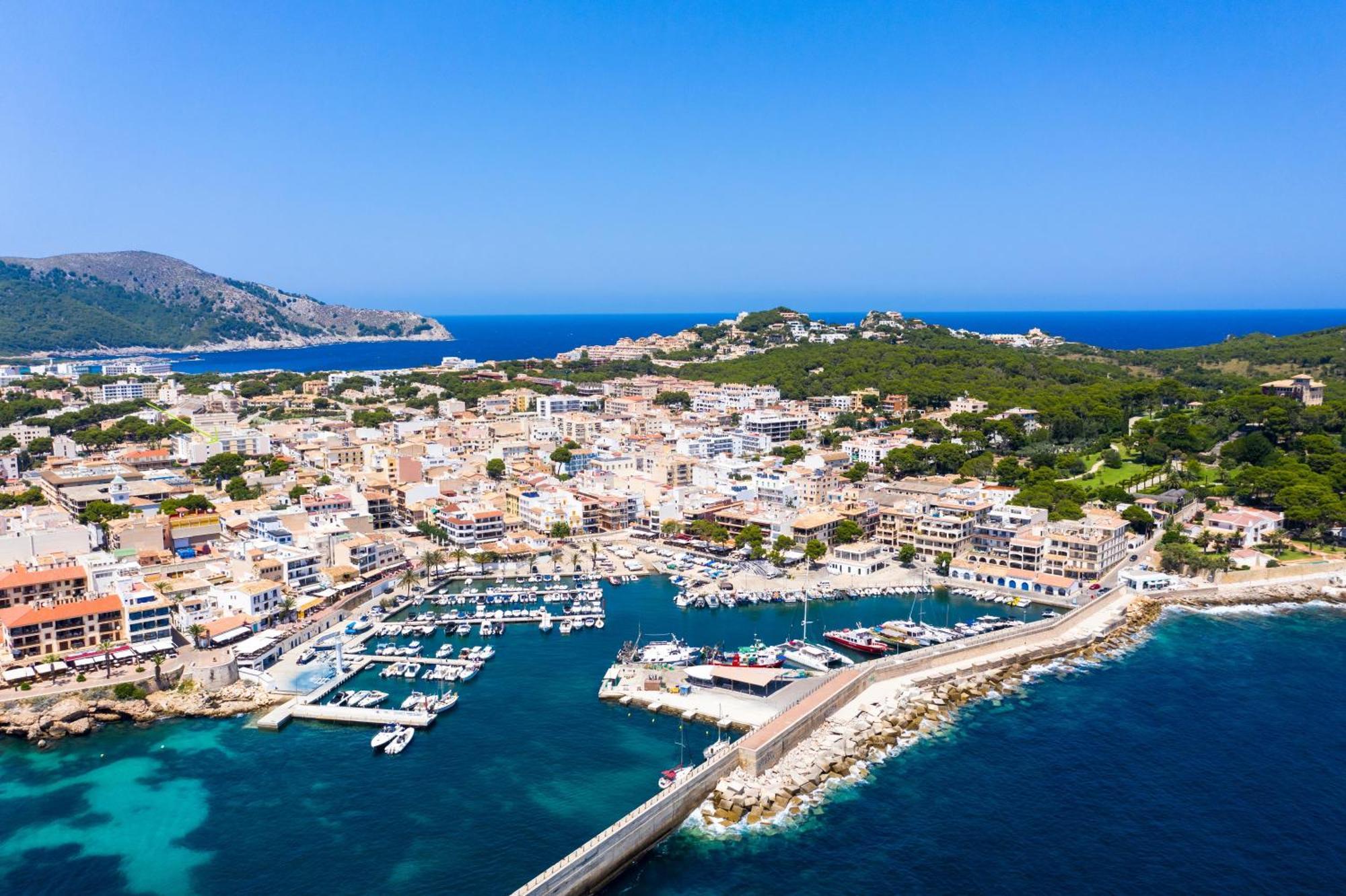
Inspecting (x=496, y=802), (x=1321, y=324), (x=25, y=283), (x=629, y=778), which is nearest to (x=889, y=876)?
(x=629, y=778)

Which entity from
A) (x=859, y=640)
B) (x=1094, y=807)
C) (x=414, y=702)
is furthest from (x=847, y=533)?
(x=414, y=702)

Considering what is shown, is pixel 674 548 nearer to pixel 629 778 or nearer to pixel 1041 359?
pixel 629 778

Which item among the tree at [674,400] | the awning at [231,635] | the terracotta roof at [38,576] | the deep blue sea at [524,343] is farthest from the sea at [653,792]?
the deep blue sea at [524,343]

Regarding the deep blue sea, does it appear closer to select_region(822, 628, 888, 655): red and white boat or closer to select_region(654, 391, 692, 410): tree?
select_region(654, 391, 692, 410): tree

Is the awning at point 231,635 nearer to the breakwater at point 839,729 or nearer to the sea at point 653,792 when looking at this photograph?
the sea at point 653,792

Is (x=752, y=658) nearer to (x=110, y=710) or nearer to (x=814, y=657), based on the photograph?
(x=814, y=657)
